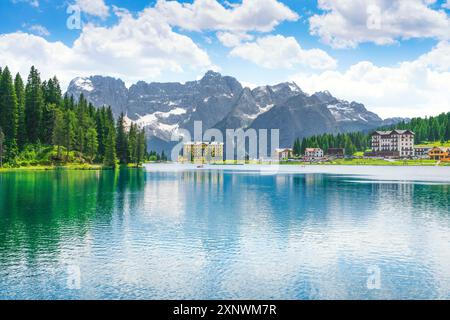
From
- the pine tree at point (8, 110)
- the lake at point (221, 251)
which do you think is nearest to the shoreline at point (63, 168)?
the pine tree at point (8, 110)

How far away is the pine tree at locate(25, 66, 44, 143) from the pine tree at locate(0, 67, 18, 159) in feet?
32.1

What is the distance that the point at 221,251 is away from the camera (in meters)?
38.5

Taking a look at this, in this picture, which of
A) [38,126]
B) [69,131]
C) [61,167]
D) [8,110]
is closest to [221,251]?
[69,131]

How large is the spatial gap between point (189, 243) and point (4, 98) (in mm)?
146080

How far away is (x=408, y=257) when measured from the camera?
37.2 metres

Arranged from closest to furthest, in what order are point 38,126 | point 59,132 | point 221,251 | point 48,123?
1. point 221,251
2. point 59,132
3. point 38,126
4. point 48,123

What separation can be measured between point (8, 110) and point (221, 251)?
486 feet

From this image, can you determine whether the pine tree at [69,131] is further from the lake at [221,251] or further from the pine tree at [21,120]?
the lake at [221,251]

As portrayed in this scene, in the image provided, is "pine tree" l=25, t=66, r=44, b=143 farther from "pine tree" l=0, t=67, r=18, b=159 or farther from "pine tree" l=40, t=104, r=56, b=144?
"pine tree" l=0, t=67, r=18, b=159

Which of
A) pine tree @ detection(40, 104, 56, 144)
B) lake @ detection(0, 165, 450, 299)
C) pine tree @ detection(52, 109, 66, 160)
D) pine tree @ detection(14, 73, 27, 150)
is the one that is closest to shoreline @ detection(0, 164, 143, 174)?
pine tree @ detection(52, 109, 66, 160)

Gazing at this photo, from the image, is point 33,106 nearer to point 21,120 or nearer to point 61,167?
point 21,120

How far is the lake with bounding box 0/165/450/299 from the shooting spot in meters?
28.5
